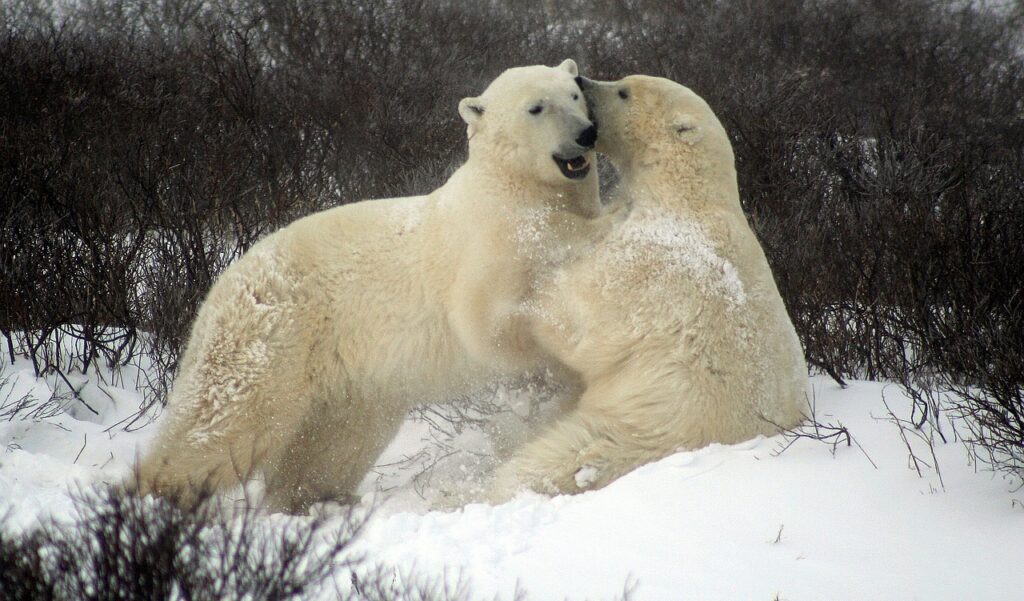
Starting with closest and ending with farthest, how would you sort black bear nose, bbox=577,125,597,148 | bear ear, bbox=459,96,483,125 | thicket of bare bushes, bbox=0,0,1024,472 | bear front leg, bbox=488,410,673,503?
bear front leg, bbox=488,410,673,503 < black bear nose, bbox=577,125,597,148 < bear ear, bbox=459,96,483,125 < thicket of bare bushes, bbox=0,0,1024,472

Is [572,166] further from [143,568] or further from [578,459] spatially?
[143,568]

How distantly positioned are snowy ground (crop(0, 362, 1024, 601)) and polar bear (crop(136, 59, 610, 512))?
22.5 inches

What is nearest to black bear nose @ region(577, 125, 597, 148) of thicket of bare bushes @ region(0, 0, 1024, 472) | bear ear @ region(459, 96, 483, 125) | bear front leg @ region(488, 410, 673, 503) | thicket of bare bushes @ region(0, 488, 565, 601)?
bear ear @ region(459, 96, 483, 125)

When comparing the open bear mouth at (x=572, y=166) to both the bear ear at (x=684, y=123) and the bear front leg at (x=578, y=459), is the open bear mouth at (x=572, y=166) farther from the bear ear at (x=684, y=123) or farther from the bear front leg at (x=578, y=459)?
the bear front leg at (x=578, y=459)

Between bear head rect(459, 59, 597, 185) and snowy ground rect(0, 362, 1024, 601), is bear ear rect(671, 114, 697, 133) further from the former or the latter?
snowy ground rect(0, 362, 1024, 601)

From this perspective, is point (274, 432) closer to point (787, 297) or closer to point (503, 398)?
point (503, 398)

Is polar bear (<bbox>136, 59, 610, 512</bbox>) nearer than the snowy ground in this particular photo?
No

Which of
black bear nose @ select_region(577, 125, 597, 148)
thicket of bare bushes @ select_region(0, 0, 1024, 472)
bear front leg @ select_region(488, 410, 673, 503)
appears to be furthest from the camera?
thicket of bare bushes @ select_region(0, 0, 1024, 472)

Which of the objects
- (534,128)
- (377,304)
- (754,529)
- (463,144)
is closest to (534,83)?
(534,128)

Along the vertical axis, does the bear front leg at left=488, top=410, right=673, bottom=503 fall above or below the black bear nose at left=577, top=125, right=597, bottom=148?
below

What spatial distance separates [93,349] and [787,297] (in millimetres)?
3465

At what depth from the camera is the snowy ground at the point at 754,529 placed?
6.49ft

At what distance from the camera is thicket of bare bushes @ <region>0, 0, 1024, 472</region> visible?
4.45 meters

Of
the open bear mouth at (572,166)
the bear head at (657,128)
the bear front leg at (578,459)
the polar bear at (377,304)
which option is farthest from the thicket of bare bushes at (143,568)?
the bear head at (657,128)
